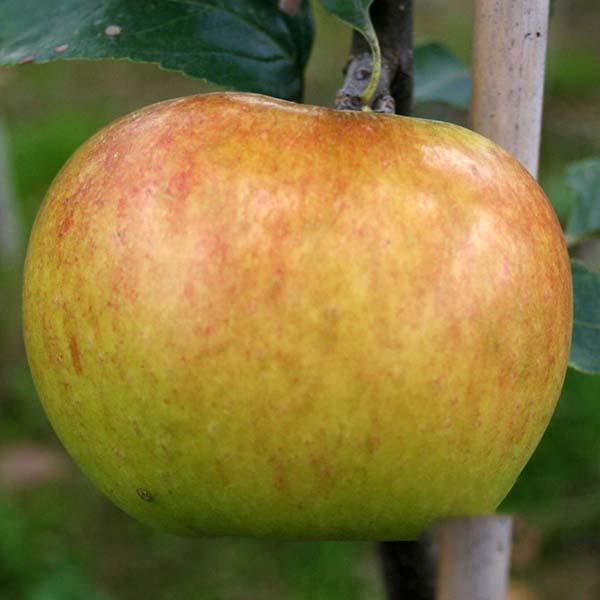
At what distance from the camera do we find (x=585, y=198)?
38.0 inches

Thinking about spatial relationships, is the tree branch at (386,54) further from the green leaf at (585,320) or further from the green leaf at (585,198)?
the green leaf at (585,198)

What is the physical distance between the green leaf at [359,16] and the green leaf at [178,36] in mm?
117

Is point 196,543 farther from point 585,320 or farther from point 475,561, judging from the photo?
point 585,320

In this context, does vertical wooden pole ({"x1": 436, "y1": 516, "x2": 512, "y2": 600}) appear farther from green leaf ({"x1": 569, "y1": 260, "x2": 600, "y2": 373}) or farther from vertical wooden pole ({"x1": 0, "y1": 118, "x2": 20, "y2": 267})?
vertical wooden pole ({"x1": 0, "y1": 118, "x2": 20, "y2": 267})

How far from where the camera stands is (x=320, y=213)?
1.72ft

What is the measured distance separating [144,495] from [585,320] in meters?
0.36

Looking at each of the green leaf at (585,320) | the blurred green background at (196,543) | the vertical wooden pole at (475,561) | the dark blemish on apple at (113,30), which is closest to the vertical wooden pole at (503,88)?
the vertical wooden pole at (475,561)

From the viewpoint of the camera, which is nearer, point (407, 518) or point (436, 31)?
point (407, 518)

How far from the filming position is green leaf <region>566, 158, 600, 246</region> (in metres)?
0.95

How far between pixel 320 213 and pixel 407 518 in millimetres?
201

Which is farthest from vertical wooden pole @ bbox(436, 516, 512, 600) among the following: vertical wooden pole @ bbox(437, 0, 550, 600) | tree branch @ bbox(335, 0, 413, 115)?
tree branch @ bbox(335, 0, 413, 115)

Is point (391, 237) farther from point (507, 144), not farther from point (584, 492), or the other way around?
point (584, 492)

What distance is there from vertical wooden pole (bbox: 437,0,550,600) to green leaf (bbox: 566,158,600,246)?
0.29 meters

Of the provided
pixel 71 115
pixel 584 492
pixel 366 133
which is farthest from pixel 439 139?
pixel 71 115
